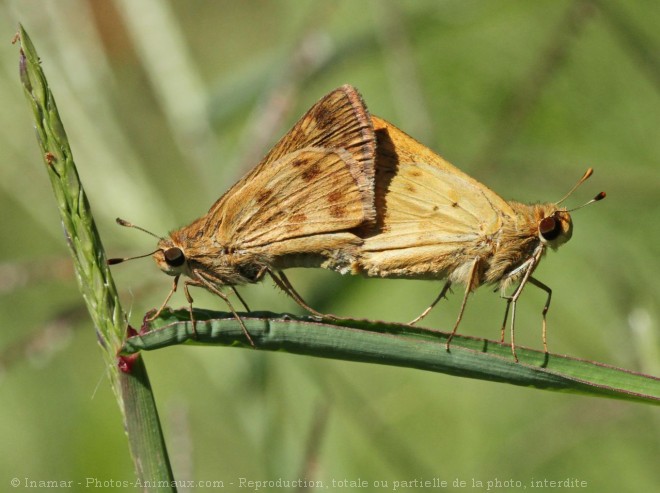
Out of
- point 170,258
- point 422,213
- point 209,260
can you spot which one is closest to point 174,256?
point 170,258

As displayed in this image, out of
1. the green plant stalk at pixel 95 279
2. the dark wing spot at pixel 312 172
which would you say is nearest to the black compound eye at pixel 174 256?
the dark wing spot at pixel 312 172

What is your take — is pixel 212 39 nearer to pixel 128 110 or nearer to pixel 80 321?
pixel 128 110

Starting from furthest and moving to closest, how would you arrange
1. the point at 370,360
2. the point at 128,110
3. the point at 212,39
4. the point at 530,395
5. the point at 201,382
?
1. the point at 212,39
2. the point at 128,110
3. the point at 201,382
4. the point at 530,395
5. the point at 370,360

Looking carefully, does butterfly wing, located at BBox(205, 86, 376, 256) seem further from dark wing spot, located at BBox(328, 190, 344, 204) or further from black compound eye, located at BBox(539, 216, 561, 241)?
black compound eye, located at BBox(539, 216, 561, 241)

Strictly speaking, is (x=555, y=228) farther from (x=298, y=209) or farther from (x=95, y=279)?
(x=95, y=279)

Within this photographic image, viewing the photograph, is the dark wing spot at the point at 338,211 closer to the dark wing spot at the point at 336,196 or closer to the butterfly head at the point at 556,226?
the dark wing spot at the point at 336,196

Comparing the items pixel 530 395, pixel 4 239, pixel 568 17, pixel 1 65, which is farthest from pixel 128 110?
pixel 568 17

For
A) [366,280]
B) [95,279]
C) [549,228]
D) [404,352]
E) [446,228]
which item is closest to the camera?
[95,279]
